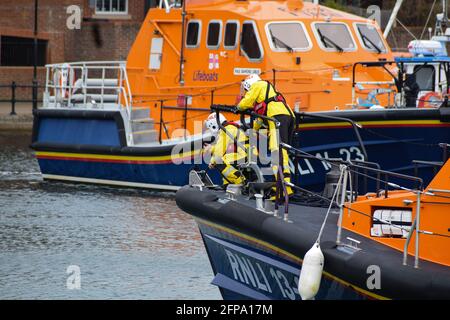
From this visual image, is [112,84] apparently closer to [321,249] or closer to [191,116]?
[191,116]

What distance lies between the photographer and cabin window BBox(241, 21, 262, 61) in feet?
50.4

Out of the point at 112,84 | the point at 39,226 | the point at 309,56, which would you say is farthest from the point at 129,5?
the point at 39,226

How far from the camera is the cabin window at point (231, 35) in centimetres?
1567

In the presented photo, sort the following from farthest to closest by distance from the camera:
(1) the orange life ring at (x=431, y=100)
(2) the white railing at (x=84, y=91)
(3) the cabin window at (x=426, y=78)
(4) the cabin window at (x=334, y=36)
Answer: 1. (2) the white railing at (x=84, y=91)
2. (4) the cabin window at (x=334, y=36)
3. (3) the cabin window at (x=426, y=78)
4. (1) the orange life ring at (x=431, y=100)

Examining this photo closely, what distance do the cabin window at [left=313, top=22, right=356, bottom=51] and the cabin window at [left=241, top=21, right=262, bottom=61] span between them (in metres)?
0.96

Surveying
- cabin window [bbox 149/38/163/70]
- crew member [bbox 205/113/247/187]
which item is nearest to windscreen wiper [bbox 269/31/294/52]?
cabin window [bbox 149/38/163/70]

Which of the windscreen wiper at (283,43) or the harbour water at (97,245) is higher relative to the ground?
the windscreen wiper at (283,43)

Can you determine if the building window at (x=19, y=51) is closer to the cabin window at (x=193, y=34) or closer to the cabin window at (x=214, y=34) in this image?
the cabin window at (x=193, y=34)

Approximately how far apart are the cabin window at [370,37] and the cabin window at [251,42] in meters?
1.74

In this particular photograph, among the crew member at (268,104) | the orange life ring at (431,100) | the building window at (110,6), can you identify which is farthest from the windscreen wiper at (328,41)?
the building window at (110,6)

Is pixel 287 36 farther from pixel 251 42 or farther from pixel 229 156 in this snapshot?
pixel 229 156

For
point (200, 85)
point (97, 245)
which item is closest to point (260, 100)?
point (97, 245)

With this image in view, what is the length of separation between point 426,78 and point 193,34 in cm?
342

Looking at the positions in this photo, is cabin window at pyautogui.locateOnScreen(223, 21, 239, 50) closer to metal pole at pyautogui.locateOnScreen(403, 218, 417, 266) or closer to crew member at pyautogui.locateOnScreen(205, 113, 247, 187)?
crew member at pyautogui.locateOnScreen(205, 113, 247, 187)
